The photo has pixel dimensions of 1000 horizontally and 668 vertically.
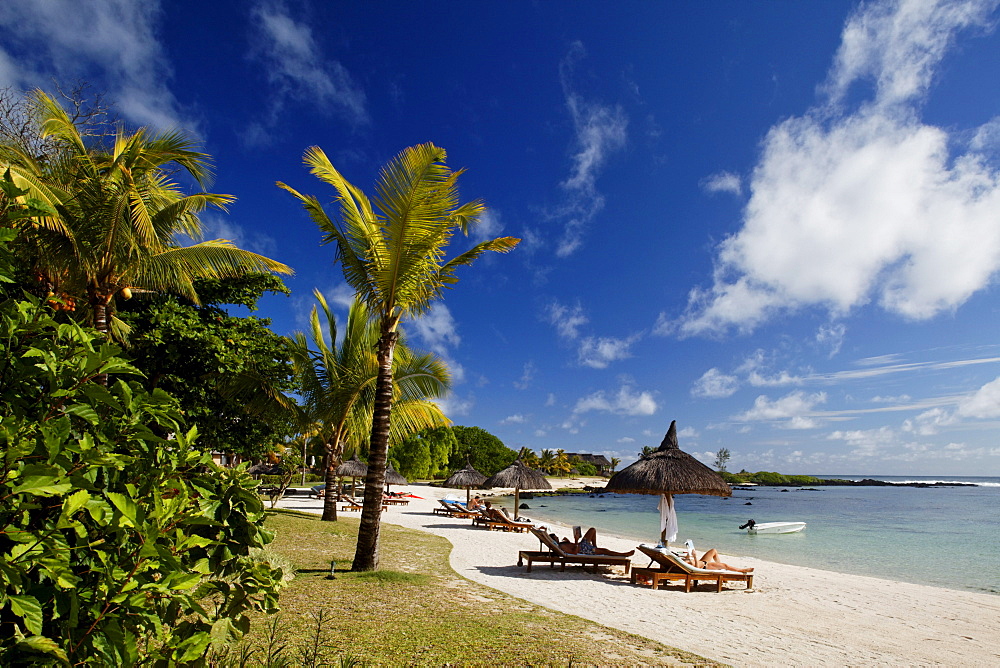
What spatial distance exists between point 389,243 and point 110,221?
4.50 metres

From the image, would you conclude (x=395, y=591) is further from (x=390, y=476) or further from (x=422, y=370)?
(x=390, y=476)

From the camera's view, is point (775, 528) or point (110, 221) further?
point (775, 528)

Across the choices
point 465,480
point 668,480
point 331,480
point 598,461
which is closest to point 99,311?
point 331,480

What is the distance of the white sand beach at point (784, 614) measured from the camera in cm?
610

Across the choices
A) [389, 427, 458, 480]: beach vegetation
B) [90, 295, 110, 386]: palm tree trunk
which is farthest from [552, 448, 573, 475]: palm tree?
[90, 295, 110, 386]: palm tree trunk

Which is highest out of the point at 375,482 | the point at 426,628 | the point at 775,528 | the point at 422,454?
the point at 375,482

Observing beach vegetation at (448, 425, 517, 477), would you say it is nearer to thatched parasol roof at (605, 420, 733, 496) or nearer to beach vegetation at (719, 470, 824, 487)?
thatched parasol roof at (605, 420, 733, 496)

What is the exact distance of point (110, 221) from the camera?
333 inches

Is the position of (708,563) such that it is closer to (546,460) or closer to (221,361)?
(221,361)

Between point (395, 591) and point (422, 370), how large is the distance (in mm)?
6589

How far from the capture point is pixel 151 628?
5.11ft

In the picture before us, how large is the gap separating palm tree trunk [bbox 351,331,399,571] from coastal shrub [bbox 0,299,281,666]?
6595 millimetres

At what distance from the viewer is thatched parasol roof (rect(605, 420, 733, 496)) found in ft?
35.2

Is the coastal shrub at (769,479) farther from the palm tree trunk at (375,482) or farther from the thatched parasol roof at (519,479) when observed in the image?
the palm tree trunk at (375,482)
